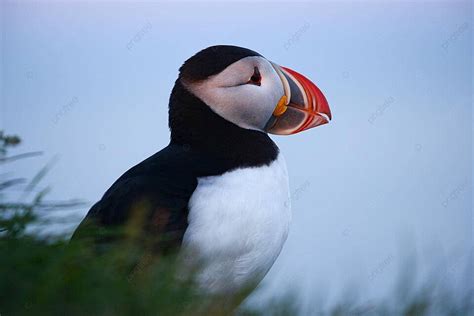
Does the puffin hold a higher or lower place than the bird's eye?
lower

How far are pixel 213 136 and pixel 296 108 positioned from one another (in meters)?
0.66

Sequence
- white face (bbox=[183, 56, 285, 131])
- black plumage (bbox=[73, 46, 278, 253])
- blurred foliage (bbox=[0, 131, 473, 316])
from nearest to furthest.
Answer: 1. blurred foliage (bbox=[0, 131, 473, 316])
2. black plumage (bbox=[73, 46, 278, 253])
3. white face (bbox=[183, 56, 285, 131])

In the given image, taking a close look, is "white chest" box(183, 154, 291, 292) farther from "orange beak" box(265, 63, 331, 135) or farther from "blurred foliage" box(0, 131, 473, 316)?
"blurred foliage" box(0, 131, 473, 316)

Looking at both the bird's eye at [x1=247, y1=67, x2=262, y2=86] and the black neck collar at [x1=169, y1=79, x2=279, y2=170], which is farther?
the bird's eye at [x1=247, y1=67, x2=262, y2=86]

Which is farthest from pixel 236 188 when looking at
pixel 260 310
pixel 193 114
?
pixel 260 310

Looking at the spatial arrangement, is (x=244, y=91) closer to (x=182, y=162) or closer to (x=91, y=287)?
(x=182, y=162)

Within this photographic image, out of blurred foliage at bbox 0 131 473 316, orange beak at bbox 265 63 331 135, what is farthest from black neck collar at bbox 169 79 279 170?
blurred foliage at bbox 0 131 473 316

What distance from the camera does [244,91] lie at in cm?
413

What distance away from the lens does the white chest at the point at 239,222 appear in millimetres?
3414

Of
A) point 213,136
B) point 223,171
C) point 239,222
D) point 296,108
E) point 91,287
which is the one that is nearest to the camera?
point 91,287

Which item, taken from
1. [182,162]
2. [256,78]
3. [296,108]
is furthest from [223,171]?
[296,108]

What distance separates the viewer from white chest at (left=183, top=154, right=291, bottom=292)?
3.41m

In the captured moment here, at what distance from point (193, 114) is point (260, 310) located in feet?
7.41

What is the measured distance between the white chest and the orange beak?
55 cm
